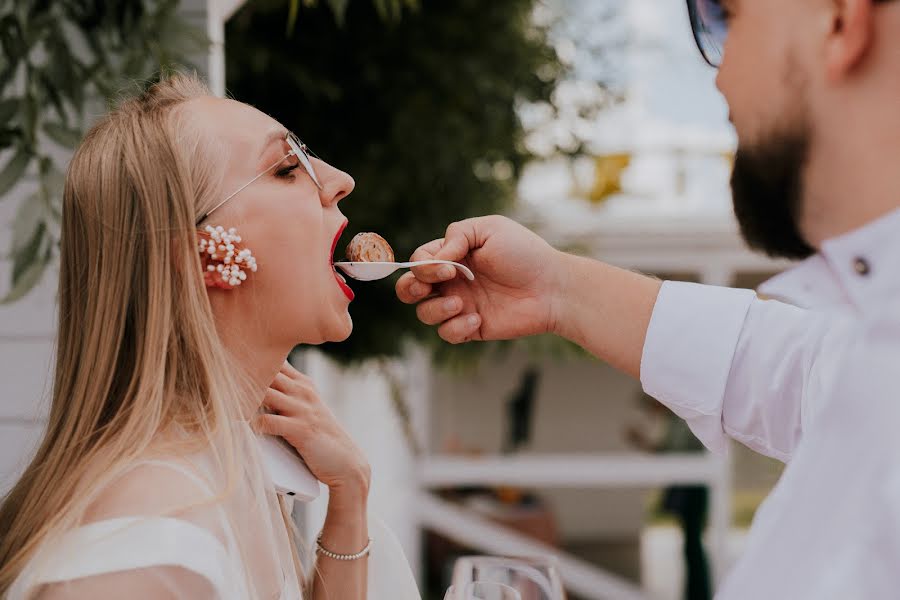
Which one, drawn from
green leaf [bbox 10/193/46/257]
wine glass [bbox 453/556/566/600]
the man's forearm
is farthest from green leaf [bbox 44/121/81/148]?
wine glass [bbox 453/556/566/600]

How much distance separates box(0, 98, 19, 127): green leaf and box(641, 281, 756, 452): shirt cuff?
47.6 inches

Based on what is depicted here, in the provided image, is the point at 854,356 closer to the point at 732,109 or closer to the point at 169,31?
the point at 732,109

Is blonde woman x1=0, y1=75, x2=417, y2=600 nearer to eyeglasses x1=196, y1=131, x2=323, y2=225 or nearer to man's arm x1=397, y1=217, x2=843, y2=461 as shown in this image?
eyeglasses x1=196, y1=131, x2=323, y2=225

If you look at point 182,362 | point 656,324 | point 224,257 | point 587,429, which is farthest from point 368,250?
point 587,429

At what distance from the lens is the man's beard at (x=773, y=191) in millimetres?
1144

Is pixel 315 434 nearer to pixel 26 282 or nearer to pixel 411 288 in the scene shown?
pixel 411 288

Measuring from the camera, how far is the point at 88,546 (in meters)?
1.18

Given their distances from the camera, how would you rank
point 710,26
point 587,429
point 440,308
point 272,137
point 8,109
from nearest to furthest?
point 710,26, point 272,137, point 8,109, point 440,308, point 587,429

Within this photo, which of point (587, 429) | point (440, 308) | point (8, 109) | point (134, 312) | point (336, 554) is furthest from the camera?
point (587, 429)

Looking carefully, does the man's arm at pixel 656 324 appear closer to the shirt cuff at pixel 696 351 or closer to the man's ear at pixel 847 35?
the shirt cuff at pixel 696 351

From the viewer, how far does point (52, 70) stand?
71.4 inches

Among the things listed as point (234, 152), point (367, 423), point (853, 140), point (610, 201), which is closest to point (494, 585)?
point (853, 140)

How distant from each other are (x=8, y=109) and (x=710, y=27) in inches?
48.1

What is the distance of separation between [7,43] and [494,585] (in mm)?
1312
